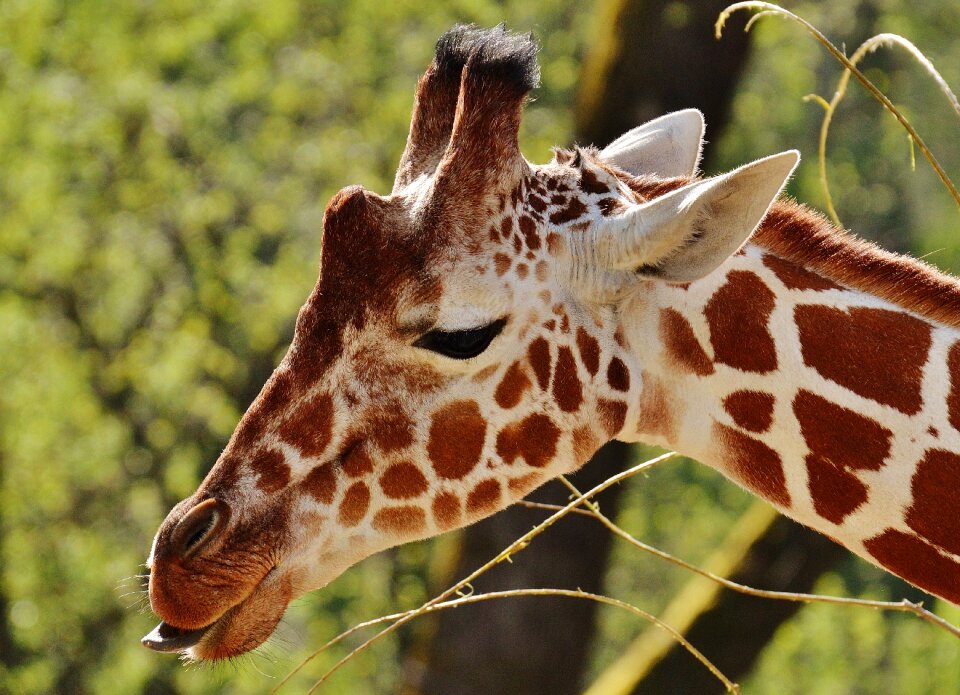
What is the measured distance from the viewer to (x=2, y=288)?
45.7 ft

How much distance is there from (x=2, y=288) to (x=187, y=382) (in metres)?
2.19

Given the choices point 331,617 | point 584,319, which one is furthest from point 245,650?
point 331,617

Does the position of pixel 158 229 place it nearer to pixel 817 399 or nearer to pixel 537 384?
pixel 537 384

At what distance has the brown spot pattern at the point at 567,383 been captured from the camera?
10.7 feet

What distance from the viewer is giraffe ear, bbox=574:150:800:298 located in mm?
2904

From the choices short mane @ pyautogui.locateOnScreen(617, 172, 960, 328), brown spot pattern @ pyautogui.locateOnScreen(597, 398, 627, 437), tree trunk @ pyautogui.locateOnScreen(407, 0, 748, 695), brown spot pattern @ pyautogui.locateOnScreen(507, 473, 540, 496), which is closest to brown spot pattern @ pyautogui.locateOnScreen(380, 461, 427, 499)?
brown spot pattern @ pyautogui.locateOnScreen(507, 473, 540, 496)

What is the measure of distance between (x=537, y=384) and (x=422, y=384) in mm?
292

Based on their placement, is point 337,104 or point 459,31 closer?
point 459,31

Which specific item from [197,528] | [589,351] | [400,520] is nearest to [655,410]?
[589,351]

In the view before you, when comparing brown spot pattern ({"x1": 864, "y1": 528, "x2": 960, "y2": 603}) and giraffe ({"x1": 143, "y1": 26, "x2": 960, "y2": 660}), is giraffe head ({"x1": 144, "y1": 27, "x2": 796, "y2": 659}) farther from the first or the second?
brown spot pattern ({"x1": 864, "y1": 528, "x2": 960, "y2": 603})

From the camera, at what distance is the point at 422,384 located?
3.20 metres

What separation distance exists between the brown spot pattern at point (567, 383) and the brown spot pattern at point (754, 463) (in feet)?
1.17

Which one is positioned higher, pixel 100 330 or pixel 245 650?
pixel 245 650

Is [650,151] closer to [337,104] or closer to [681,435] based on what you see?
[681,435]
